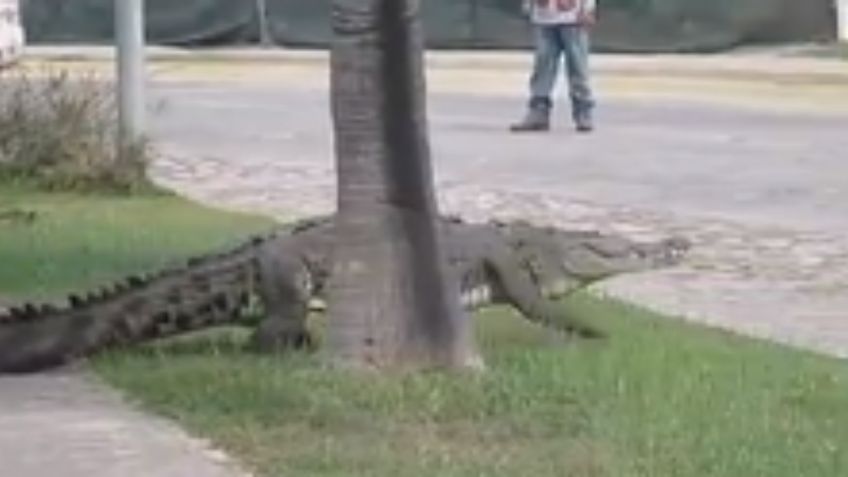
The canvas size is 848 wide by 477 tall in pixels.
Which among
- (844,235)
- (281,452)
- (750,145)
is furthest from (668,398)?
(750,145)

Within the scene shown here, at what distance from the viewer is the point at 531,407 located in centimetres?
820

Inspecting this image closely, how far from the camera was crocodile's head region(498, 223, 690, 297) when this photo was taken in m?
9.88

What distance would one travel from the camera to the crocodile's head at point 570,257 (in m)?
9.88

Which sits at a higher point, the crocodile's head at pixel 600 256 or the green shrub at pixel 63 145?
the crocodile's head at pixel 600 256

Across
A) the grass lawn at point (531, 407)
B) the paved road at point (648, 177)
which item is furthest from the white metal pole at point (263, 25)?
the grass lawn at point (531, 407)

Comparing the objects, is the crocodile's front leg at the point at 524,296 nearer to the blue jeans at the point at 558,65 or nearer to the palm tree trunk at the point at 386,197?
the palm tree trunk at the point at 386,197

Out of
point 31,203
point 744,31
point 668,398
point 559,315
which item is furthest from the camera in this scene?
point 744,31

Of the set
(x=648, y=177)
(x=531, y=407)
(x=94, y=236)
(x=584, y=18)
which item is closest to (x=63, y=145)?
(x=94, y=236)

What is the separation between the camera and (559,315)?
10.0m

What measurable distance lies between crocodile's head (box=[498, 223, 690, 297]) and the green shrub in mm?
6700

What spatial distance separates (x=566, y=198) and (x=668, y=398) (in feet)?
26.9

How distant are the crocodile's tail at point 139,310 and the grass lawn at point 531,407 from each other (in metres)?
0.11

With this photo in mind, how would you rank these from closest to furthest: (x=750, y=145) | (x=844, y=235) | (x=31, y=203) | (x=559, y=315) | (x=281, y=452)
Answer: (x=281, y=452) < (x=559, y=315) < (x=844, y=235) < (x=31, y=203) < (x=750, y=145)

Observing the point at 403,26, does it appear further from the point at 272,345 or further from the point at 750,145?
the point at 750,145
